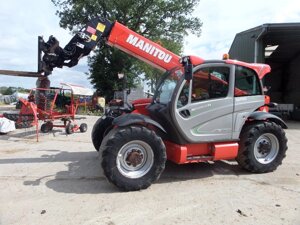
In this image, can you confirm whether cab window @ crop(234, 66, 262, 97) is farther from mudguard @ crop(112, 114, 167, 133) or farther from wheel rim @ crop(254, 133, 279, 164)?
mudguard @ crop(112, 114, 167, 133)

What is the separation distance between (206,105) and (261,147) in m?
1.48

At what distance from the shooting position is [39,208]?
14.4ft

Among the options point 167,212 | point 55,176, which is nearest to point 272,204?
point 167,212

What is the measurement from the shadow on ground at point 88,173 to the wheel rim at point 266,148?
0.46 meters

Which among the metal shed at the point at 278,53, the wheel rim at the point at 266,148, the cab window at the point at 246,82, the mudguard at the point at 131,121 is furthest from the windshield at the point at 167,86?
the metal shed at the point at 278,53

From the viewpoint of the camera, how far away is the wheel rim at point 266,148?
6.20 m

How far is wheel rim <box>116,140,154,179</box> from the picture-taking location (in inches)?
205

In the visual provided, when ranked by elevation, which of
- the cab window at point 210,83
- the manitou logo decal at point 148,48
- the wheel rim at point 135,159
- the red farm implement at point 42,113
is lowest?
the wheel rim at point 135,159

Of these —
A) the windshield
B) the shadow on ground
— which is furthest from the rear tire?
the windshield

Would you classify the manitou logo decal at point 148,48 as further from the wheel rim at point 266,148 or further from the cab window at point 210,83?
the wheel rim at point 266,148

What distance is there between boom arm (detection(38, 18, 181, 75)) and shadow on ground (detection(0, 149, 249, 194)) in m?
2.00

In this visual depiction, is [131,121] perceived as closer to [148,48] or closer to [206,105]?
[206,105]

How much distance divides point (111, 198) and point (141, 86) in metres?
27.1

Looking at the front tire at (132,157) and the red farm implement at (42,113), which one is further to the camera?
the red farm implement at (42,113)
